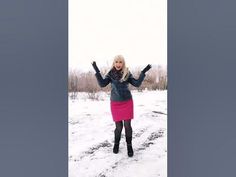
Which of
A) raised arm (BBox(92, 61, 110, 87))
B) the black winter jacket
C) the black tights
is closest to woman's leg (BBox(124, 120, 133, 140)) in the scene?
the black tights

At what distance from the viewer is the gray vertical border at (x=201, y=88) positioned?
1.90 m

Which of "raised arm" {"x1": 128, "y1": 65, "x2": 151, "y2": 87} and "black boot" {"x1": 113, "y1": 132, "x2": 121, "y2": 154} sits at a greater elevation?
"raised arm" {"x1": 128, "y1": 65, "x2": 151, "y2": 87}

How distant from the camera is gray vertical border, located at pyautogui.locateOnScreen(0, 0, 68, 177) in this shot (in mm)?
1864

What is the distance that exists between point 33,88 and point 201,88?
0.90 meters

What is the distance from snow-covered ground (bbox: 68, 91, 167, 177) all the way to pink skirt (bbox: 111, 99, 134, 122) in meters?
0.02

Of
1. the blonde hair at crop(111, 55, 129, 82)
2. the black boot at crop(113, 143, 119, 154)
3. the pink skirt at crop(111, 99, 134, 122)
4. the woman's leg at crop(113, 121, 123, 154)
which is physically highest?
the blonde hair at crop(111, 55, 129, 82)

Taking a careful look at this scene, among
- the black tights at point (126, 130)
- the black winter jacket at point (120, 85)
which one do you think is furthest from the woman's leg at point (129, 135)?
the black winter jacket at point (120, 85)

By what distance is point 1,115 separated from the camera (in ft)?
6.10

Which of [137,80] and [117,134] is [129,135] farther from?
[137,80]

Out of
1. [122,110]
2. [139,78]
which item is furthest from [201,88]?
[122,110]

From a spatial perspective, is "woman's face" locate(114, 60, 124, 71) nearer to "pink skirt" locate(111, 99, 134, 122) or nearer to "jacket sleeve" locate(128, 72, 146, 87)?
"jacket sleeve" locate(128, 72, 146, 87)

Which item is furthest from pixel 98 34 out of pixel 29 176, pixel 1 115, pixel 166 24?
pixel 29 176

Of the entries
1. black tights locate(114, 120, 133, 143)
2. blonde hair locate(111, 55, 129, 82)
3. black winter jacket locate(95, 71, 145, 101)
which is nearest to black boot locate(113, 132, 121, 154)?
black tights locate(114, 120, 133, 143)

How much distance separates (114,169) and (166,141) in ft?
1.01
